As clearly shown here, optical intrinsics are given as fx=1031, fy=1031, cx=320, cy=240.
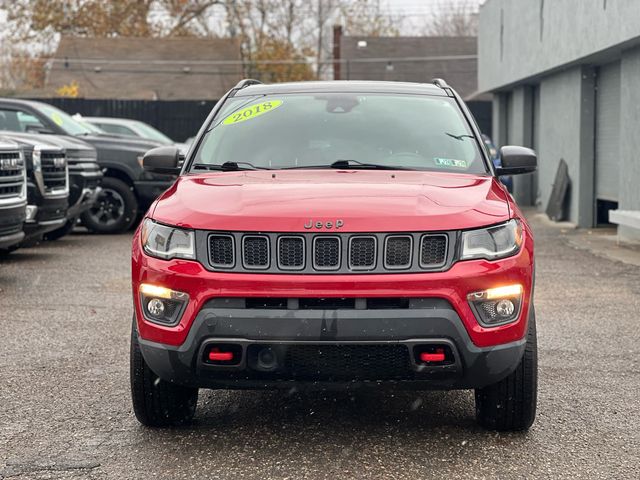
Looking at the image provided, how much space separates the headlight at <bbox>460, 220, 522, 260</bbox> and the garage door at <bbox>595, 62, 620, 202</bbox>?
12.0 metres

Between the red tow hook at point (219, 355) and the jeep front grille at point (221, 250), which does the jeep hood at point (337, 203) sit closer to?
the jeep front grille at point (221, 250)

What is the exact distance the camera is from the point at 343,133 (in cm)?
560

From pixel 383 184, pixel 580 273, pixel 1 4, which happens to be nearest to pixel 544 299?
pixel 580 273

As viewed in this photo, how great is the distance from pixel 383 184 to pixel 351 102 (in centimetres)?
123

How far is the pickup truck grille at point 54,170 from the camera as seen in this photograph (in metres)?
11.8

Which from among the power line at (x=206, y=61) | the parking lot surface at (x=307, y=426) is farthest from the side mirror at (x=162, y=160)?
the power line at (x=206, y=61)

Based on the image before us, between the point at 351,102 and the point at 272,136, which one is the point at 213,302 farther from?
the point at 351,102

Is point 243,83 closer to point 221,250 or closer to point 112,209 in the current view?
point 221,250

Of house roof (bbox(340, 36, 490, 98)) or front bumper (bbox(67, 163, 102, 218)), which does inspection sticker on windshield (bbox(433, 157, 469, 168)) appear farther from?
house roof (bbox(340, 36, 490, 98))

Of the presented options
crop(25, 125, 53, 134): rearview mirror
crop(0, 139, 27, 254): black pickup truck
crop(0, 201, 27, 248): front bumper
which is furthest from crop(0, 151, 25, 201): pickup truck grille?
crop(25, 125, 53, 134): rearview mirror

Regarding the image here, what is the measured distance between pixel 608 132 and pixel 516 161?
37.8ft

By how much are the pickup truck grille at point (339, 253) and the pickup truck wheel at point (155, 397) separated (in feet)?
2.31

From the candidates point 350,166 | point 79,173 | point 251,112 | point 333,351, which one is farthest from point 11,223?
point 333,351

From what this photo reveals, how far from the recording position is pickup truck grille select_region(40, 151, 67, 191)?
11.8 m
